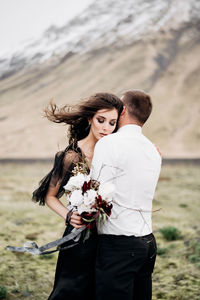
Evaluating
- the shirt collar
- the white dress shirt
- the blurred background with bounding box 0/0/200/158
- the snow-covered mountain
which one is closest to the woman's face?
the shirt collar

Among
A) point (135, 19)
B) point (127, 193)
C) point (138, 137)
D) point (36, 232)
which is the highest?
point (135, 19)

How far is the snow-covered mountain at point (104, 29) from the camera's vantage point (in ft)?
235

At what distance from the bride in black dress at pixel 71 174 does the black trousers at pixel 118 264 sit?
17cm

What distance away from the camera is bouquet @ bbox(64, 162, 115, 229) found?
2.10m

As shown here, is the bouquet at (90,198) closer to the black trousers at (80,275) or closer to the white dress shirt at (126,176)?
the white dress shirt at (126,176)

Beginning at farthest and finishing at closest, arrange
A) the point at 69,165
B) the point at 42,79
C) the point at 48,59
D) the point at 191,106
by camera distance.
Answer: the point at 48,59
the point at 42,79
the point at 191,106
the point at 69,165

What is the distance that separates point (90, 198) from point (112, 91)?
55450 millimetres

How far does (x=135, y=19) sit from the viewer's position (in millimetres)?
79500

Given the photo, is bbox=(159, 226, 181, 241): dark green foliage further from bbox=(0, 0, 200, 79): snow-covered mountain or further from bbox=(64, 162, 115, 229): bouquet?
bbox=(0, 0, 200, 79): snow-covered mountain

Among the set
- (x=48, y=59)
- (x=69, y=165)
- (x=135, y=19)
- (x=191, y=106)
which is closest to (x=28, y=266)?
(x=69, y=165)

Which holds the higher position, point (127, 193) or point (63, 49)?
point (63, 49)

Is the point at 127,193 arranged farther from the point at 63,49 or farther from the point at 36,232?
the point at 63,49

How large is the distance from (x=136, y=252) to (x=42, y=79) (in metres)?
67.0

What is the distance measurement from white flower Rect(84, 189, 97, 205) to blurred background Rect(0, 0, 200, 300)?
0.55 metres
